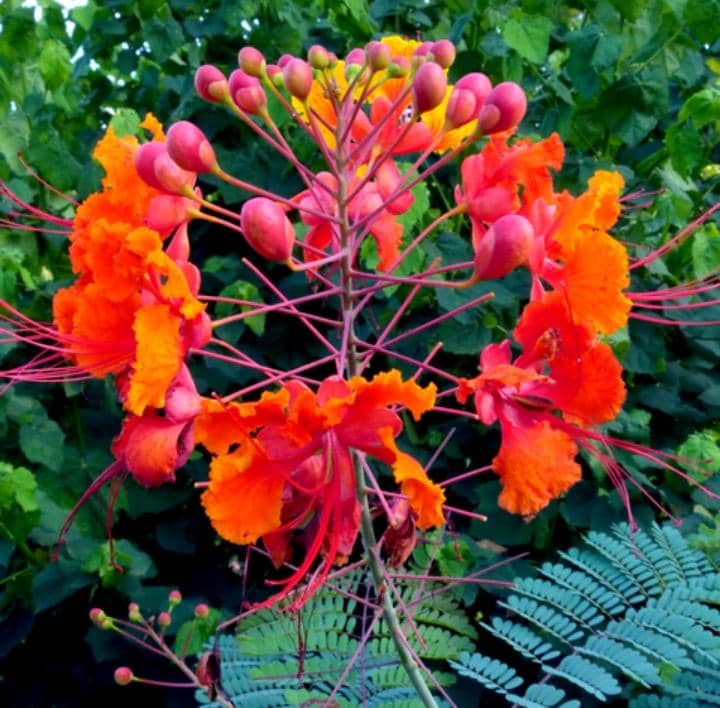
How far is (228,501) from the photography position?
3.85ft

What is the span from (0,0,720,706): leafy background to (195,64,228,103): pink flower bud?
816mm

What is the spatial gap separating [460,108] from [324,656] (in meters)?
0.96

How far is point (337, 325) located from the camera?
1.31 meters

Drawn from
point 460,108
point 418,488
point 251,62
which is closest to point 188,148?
point 251,62

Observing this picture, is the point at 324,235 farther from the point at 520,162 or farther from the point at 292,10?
the point at 292,10

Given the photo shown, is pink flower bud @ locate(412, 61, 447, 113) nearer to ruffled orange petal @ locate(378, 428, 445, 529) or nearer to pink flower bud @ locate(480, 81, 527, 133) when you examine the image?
pink flower bud @ locate(480, 81, 527, 133)

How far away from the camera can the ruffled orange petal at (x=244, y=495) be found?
116cm

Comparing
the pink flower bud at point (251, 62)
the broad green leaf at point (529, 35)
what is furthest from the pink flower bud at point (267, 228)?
the broad green leaf at point (529, 35)

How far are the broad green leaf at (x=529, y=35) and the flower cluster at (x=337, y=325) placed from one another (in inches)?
35.0

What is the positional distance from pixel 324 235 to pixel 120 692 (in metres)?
1.77

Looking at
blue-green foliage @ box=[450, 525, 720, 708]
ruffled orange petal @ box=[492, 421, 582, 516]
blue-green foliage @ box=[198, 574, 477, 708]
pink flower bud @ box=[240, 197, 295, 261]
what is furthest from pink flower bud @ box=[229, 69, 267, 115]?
blue-green foliage @ box=[450, 525, 720, 708]

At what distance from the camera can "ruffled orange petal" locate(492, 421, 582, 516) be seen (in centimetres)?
125

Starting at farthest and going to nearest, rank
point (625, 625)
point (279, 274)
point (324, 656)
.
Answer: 1. point (279, 274)
2. point (324, 656)
3. point (625, 625)

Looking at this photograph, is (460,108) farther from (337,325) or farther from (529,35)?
(529,35)
